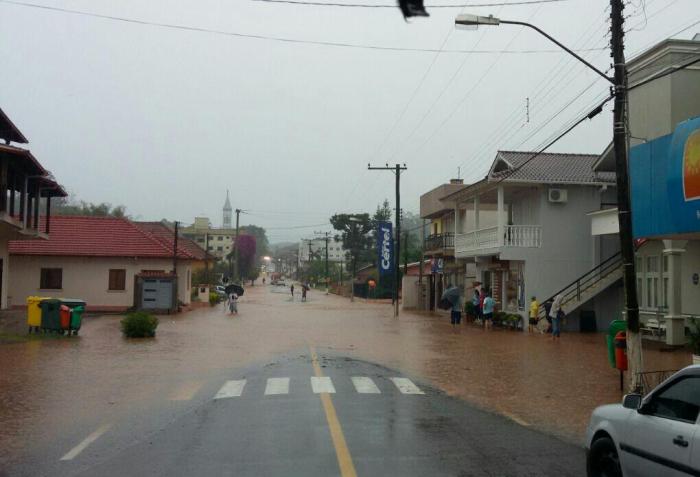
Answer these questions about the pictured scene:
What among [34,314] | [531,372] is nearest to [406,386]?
[531,372]

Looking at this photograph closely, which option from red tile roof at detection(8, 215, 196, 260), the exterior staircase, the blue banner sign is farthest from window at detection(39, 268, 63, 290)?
the exterior staircase

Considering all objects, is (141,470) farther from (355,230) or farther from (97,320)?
(355,230)

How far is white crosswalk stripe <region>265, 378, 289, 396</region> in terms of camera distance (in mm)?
13164

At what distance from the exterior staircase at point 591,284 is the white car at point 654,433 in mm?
24454

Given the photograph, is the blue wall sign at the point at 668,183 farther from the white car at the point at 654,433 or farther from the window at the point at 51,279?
the window at the point at 51,279

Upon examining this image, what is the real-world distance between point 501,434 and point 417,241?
121 metres

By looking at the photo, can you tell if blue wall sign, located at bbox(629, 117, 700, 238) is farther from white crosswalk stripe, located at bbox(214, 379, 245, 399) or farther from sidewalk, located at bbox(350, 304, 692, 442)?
white crosswalk stripe, located at bbox(214, 379, 245, 399)

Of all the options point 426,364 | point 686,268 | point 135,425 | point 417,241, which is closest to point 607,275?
point 686,268

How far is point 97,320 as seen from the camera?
3469 cm

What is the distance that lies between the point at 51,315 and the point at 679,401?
2345cm

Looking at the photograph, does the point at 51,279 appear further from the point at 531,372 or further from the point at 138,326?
the point at 531,372

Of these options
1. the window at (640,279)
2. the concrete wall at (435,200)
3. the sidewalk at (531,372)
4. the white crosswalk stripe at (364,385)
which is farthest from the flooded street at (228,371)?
the concrete wall at (435,200)

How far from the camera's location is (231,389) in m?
13.7

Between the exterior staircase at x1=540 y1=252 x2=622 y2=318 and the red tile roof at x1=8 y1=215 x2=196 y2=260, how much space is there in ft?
74.8
